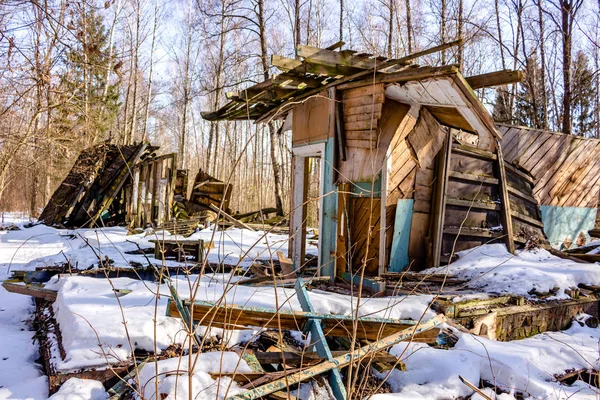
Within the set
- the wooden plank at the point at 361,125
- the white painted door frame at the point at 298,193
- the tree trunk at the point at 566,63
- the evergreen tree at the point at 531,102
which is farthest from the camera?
the evergreen tree at the point at 531,102

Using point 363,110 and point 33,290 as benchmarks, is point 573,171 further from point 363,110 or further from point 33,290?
point 33,290

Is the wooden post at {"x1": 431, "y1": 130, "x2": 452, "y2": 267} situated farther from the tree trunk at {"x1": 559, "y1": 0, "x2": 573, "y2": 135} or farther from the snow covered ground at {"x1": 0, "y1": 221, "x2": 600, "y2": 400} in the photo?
the tree trunk at {"x1": 559, "y1": 0, "x2": 573, "y2": 135}

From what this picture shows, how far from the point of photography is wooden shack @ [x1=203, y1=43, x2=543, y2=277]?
20.3 feet

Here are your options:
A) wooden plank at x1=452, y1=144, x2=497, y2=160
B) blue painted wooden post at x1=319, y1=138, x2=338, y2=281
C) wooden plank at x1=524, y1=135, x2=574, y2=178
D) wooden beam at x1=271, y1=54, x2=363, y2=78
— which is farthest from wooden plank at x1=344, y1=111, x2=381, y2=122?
wooden plank at x1=524, y1=135, x2=574, y2=178

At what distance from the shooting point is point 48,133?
10406mm

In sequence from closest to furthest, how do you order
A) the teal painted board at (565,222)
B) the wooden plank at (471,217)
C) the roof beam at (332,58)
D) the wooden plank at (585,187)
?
the roof beam at (332,58)
the wooden plank at (471,217)
the teal painted board at (565,222)
the wooden plank at (585,187)

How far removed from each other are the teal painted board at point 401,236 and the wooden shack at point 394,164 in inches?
0.6

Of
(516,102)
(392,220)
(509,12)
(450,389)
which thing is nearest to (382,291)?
(392,220)

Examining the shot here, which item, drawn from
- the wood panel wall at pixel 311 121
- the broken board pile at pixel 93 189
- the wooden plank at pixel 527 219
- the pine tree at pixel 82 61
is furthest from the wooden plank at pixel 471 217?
the broken board pile at pixel 93 189

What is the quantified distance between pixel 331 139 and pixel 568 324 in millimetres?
4279

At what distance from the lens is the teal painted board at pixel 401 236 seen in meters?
6.61

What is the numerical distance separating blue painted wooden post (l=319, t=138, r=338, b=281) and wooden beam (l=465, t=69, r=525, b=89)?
2.33 m

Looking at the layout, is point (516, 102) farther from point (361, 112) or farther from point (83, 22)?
point (83, 22)

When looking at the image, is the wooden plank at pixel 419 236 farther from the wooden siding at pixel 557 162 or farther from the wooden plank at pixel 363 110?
the wooden siding at pixel 557 162
